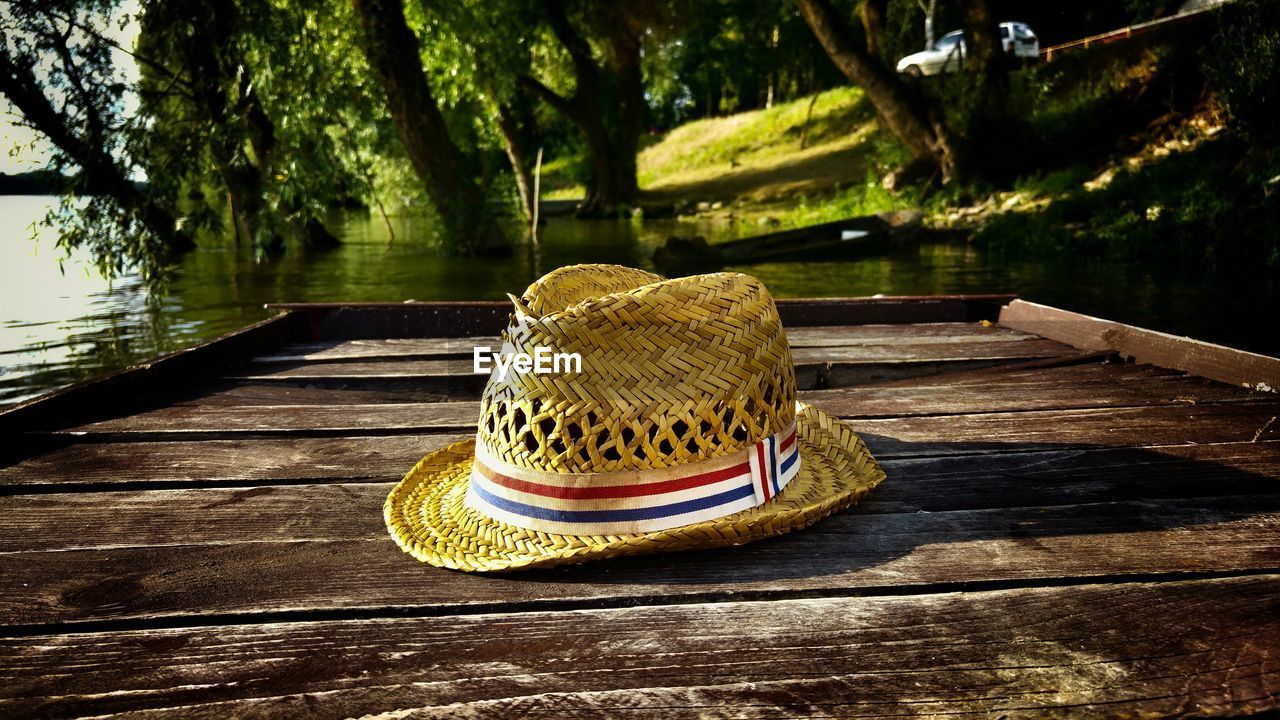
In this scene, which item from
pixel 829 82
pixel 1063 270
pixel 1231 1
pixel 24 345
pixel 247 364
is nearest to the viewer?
pixel 247 364

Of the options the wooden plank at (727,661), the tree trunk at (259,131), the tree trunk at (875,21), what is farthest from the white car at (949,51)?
the wooden plank at (727,661)

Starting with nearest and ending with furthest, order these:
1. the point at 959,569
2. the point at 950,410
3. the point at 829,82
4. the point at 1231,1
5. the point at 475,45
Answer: the point at 959,569
the point at 950,410
the point at 1231,1
the point at 475,45
the point at 829,82

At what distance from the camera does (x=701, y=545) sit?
200cm

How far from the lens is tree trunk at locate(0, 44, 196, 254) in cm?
941

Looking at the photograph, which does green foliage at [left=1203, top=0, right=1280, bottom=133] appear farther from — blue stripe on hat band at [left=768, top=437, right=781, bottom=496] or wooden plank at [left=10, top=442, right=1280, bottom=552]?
blue stripe on hat band at [left=768, top=437, right=781, bottom=496]

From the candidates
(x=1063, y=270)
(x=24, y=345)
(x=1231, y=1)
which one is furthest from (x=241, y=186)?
(x=1231, y=1)

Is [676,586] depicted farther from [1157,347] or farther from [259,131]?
[259,131]

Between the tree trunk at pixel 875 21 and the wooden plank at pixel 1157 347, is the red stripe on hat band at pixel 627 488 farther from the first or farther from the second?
the tree trunk at pixel 875 21

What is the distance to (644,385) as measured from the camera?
76.4 inches

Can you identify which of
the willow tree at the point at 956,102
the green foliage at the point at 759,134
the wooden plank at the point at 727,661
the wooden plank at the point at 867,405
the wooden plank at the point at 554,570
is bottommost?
the wooden plank at the point at 727,661

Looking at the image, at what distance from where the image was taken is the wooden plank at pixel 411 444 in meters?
2.67

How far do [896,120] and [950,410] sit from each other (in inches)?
738

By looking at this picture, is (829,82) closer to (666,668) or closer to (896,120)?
(896,120)

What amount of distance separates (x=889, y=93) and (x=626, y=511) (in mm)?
19910
